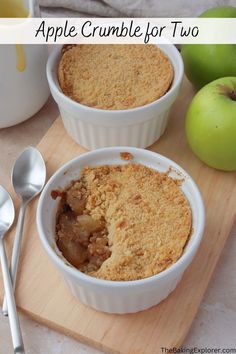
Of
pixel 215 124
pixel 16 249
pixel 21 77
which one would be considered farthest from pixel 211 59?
pixel 16 249

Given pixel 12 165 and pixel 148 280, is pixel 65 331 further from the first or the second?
pixel 12 165

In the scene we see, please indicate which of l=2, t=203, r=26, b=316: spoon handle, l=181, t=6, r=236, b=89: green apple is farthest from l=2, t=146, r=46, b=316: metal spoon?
l=181, t=6, r=236, b=89: green apple

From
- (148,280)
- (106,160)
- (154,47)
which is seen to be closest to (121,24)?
(154,47)

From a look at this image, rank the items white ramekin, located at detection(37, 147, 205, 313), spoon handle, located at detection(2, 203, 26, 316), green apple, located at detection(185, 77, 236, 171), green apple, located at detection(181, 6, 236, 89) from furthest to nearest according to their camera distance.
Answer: green apple, located at detection(181, 6, 236, 89) < green apple, located at detection(185, 77, 236, 171) < spoon handle, located at detection(2, 203, 26, 316) < white ramekin, located at detection(37, 147, 205, 313)

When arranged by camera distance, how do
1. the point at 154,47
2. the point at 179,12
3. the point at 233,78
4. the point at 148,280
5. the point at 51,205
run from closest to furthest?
1. the point at 148,280
2. the point at 51,205
3. the point at 233,78
4. the point at 154,47
5. the point at 179,12

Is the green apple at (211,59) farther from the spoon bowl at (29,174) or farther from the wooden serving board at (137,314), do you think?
the spoon bowl at (29,174)

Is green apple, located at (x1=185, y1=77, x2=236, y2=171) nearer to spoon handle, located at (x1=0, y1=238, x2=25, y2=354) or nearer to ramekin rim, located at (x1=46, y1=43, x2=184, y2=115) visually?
ramekin rim, located at (x1=46, y1=43, x2=184, y2=115)
